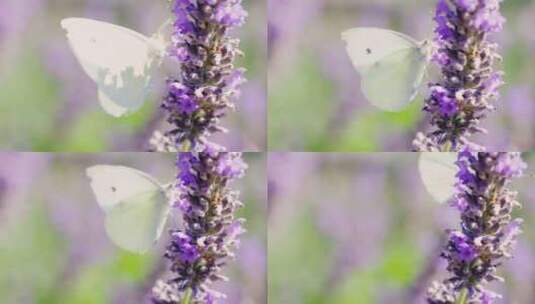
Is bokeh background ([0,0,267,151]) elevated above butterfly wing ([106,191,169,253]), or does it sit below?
above

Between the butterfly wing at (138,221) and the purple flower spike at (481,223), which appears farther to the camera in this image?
the butterfly wing at (138,221)

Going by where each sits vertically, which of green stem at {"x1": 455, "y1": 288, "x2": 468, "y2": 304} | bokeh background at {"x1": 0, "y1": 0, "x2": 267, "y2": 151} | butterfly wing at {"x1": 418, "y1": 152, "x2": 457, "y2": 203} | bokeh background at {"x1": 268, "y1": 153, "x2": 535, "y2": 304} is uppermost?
bokeh background at {"x1": 0, "y1": 0, "x2": 267, "y2": 151}

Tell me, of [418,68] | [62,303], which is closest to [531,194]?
[418,68]

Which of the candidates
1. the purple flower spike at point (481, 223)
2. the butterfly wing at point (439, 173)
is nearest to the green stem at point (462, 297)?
the purple flower spike at point (481, 223)

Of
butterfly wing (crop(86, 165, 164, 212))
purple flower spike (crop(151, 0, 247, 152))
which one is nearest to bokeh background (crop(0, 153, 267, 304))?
butterfly wing (crop(86, 165, 164, 212))

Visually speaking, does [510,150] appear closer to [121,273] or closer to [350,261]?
[350,261]

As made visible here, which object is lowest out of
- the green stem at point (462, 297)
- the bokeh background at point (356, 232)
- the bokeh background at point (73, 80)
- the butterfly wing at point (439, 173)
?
the green stem at point (462, 297)

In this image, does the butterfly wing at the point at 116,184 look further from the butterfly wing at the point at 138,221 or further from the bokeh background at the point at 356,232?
the bokeh background at the point at 356,232

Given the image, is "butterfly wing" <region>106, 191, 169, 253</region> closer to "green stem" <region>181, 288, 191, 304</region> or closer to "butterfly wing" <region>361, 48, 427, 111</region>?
"green stem" <region>181, 288, 191, 304</region>
